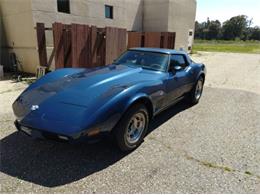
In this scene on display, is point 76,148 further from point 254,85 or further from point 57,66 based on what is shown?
point 254,85

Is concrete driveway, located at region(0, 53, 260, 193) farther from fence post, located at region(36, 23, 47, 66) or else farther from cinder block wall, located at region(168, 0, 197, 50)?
cinder block wall, located at region(168, 0, 197, 50)

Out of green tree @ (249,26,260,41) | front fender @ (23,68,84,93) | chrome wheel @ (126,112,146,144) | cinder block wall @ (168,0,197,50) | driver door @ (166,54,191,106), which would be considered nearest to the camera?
chrome wheel @ (126,112,146,144)

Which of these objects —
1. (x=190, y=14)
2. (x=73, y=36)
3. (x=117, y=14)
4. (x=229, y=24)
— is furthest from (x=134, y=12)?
(x=229, y=24)

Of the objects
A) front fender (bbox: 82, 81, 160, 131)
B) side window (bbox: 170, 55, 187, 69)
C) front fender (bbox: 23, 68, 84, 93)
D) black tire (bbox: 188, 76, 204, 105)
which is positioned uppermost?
side window (bbox: 170, 55, 187, 69)

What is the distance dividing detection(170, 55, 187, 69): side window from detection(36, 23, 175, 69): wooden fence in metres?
4.22

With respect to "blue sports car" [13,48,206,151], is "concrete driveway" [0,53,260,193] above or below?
below

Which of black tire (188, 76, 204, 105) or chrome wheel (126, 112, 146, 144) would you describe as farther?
black tire (188, 76, 204, 105)

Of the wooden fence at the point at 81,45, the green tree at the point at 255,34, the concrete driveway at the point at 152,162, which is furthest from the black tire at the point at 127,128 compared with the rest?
the green tree at the point at 255,34

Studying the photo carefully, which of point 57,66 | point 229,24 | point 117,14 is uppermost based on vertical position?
point 229,24

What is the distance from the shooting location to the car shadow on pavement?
99.9 inches

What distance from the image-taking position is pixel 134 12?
15555mm

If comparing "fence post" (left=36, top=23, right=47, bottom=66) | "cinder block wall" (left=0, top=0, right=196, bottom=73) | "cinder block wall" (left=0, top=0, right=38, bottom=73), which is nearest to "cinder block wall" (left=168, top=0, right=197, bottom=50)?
"cinder block wall" (left=0, top=0, right=196, bottom=73)

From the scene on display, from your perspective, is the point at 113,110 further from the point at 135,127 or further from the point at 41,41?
the point at 41,41

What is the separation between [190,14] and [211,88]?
50.2 ft
